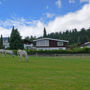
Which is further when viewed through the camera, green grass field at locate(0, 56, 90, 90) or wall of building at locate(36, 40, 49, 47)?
wall of building at locate(36, 40, 49, 47)

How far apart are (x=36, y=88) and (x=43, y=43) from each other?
5291cm

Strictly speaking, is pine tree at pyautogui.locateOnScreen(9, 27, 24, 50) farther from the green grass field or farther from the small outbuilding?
the green grass field

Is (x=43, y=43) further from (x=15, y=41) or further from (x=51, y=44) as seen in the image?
(x=15, y=41)

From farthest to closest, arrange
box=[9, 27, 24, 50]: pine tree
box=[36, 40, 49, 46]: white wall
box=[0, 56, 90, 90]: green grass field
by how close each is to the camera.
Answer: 1. box=[9, 27, 24, 50]: pine tree
2. box=[36, 40, 49, 46]: white wall
3. box=[0, 56, 90, 90]: green grass field

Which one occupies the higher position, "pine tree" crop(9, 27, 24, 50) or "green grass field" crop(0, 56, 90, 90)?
"pine tree" crop(9, 27, 24, 50)

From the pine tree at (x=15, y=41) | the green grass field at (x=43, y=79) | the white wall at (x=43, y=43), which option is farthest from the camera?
the pine tree at (x=15, y=41)

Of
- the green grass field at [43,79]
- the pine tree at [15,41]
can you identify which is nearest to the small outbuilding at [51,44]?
the pine tree at [15,41]

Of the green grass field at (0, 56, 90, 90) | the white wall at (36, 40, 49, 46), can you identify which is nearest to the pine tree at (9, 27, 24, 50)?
the white wall at (36, 40, 49, 46)

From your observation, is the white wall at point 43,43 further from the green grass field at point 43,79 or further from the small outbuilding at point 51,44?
the green grass field at point 43,79

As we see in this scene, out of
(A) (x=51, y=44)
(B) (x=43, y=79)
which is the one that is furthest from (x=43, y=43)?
(B) (x=43, y=79)

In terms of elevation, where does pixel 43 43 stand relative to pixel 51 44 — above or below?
above

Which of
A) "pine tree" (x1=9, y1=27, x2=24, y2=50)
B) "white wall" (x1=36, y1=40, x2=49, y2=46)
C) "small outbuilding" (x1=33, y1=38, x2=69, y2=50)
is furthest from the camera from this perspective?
"pine tree" (x1=9, y1=27, x2=24, y2=50)

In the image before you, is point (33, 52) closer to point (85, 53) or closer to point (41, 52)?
point (41, 52)

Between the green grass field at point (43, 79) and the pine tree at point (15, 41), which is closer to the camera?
the green grass field at point (43, 79)
